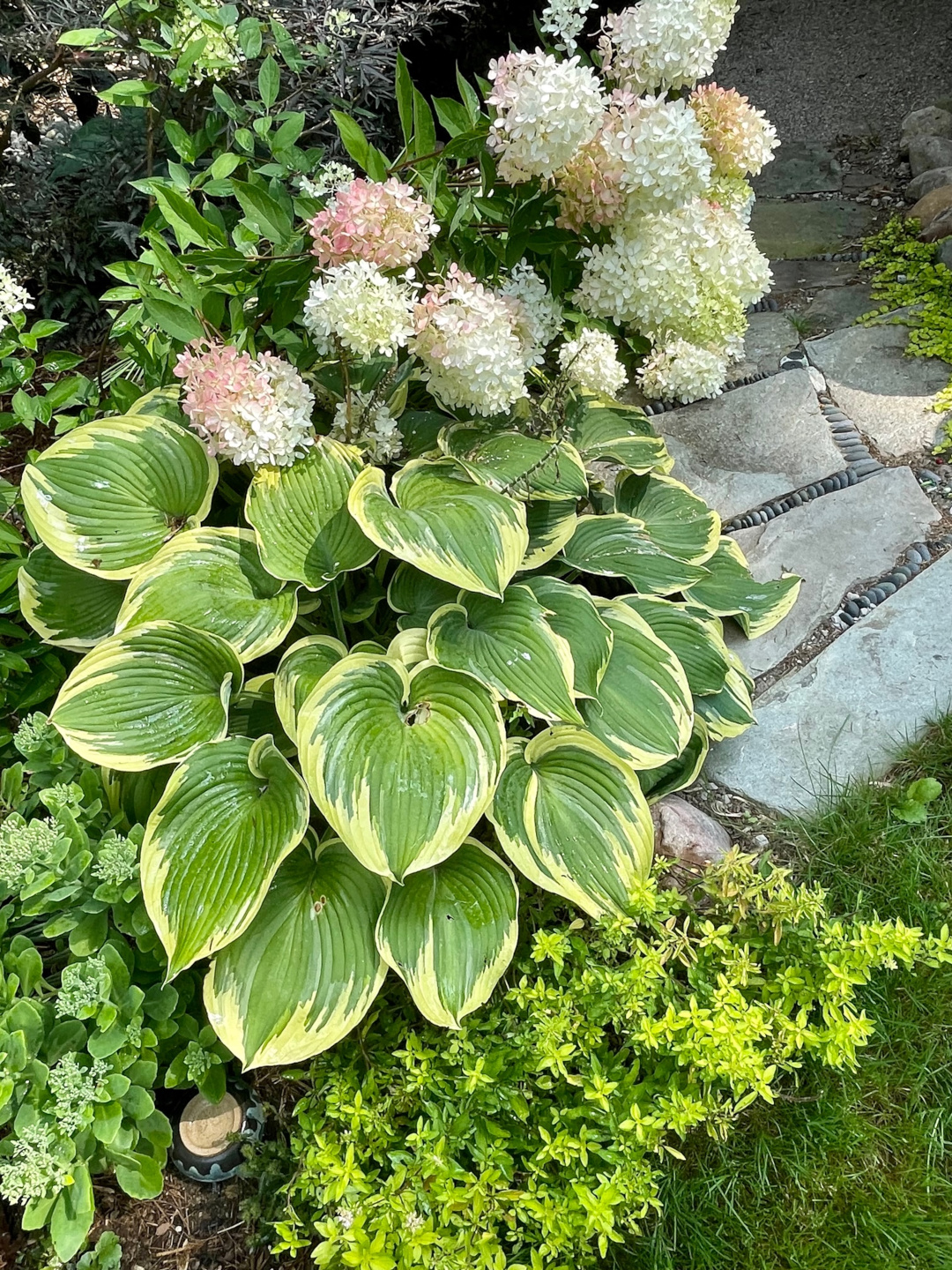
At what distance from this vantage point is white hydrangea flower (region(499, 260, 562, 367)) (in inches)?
60.1

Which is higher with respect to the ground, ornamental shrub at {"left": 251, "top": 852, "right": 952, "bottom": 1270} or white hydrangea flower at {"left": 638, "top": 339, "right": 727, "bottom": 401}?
white hydrangea flower at {"left": 638, "top": 339, "right": 727, "bottom": 401}

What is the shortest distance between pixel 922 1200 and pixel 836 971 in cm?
38

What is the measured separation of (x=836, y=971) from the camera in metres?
1.25

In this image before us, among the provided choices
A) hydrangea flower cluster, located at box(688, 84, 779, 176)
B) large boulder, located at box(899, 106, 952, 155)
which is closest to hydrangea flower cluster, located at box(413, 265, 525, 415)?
hydrangea flower cluster, located at box(688, 84, 779, 176)

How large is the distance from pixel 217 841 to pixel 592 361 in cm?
107

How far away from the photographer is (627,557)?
189cm

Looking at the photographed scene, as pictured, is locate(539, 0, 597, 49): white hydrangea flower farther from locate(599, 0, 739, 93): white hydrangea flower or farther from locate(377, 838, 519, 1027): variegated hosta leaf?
locate(377, 838, 519, 1027): variegated hosta leaf

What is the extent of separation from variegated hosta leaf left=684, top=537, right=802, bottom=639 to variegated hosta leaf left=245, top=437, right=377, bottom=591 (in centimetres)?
84

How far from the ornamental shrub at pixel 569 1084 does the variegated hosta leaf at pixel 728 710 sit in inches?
17.3

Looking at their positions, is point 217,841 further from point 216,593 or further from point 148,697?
point 216,593

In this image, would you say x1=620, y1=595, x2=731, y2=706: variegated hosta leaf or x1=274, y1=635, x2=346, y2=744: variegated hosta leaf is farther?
x1=620, y1=595, x2=731, y2=706: variegated hosta leaf

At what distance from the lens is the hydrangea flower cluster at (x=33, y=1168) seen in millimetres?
1064

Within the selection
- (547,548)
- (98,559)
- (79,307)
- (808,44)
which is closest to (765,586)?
(547,548)

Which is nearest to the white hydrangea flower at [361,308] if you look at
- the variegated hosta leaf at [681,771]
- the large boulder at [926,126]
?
the variegated hosta leaf at [681,771]
